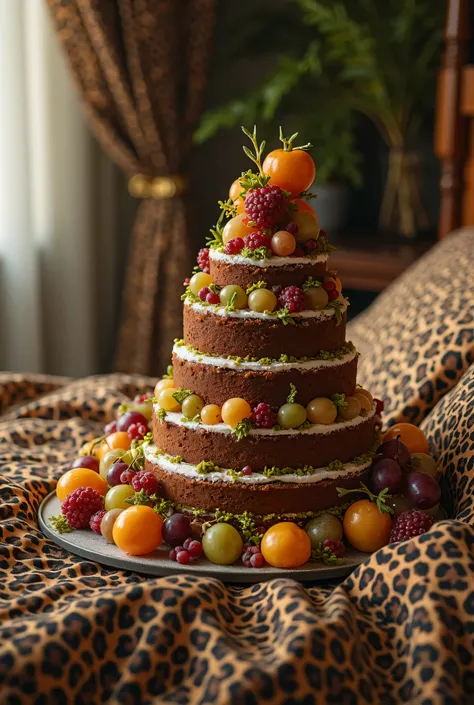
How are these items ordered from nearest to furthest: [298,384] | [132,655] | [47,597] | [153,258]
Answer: [132,655] < [47,597] < [298,384] < [153,258]

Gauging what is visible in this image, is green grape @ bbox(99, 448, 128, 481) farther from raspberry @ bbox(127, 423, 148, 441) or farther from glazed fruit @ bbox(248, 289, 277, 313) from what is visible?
glazed fruit @ bbox(248, 289, 277, 313)

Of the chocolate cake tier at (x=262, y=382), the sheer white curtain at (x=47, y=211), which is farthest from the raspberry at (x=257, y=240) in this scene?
the sheer white curtain at (x=47, y=211)

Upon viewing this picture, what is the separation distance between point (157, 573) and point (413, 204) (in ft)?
7.92

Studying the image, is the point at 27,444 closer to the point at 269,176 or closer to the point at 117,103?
the point at 269,176

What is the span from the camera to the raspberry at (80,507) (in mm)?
1642

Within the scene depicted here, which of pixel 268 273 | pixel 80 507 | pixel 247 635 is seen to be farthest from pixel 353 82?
pixel 247 635

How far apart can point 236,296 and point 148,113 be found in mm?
2223

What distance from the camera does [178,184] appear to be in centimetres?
380

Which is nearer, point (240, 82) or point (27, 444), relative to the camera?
point (27, 444)

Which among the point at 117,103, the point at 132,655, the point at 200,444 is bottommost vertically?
the point at 132,655

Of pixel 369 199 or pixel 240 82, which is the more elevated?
pixel 240 82

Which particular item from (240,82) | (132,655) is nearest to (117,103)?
(240,82)

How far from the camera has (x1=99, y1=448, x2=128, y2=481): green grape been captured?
1.75 m

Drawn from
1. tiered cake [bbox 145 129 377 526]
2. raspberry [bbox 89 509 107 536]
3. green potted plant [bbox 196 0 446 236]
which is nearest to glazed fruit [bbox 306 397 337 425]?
tiered cake [bbox 145 129 377 526]
